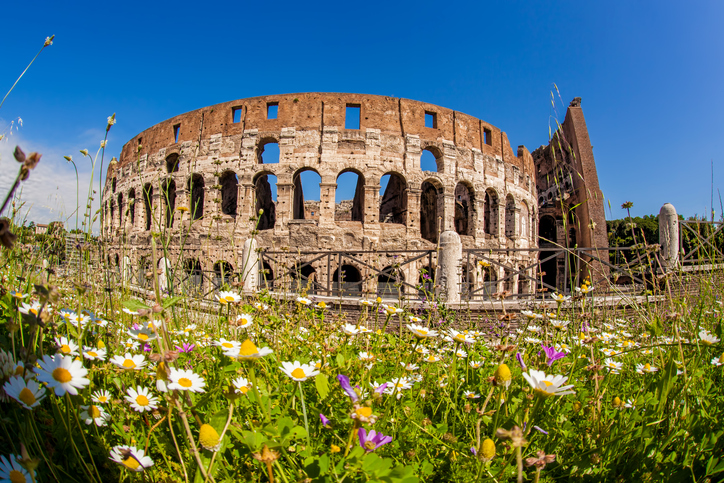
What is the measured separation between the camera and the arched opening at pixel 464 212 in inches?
567

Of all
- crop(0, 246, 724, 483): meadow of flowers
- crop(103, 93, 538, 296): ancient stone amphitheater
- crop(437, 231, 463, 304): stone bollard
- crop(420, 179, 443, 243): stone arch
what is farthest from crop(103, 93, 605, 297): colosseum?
crop(0, 246, 724, 483): meadow of flowers

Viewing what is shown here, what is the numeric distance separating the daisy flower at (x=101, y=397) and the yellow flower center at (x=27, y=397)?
41 cm

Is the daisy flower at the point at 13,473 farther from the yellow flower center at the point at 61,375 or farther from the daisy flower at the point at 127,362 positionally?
the daisy flower at the point at 127,362

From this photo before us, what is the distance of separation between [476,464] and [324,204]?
12.2 meters

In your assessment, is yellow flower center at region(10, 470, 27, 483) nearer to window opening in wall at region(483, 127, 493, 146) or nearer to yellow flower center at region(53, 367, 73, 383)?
yellow flower center at region(53, 367, 73, 383)

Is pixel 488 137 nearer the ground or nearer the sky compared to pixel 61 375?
nearer the sky

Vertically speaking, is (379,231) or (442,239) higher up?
(379,231)

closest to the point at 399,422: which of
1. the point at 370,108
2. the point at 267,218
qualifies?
the point at 370,108

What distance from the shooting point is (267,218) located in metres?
16.8

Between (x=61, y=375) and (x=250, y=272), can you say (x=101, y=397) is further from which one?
(x=250, y=272)

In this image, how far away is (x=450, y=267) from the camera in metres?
5.98

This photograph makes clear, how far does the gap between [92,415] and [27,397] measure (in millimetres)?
247

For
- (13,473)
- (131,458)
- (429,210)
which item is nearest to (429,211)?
(429,210)

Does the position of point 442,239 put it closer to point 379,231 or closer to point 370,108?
point 379,231
